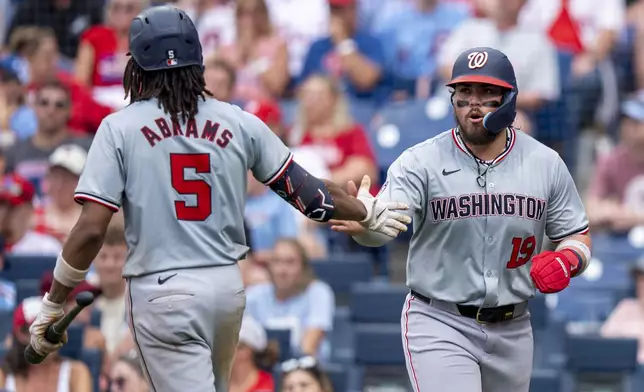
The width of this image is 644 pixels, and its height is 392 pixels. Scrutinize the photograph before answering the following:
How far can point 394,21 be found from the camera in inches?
429

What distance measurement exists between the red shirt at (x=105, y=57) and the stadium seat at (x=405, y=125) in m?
2.25

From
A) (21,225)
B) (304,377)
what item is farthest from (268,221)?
(304,377)

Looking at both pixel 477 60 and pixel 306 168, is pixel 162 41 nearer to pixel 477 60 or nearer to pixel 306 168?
pixel 477 60

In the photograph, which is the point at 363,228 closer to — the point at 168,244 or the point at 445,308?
the point at 445,308

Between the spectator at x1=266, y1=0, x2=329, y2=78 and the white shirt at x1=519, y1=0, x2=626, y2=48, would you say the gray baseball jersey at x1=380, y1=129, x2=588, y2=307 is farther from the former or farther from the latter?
the spectator at x1=266, y1=0, x2=329, y2=78

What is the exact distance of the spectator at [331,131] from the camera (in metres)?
9.33

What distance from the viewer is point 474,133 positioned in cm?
490

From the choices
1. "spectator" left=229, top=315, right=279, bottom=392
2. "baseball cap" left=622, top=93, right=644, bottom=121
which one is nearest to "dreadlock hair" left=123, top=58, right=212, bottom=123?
"spectator" left=229, top=315, right=279, bottom=392

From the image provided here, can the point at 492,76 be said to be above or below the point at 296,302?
above

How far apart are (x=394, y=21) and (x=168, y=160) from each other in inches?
258

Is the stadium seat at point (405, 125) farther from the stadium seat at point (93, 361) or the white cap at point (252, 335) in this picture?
the stadium seat at point (93, 361)

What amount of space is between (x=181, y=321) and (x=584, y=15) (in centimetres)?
725

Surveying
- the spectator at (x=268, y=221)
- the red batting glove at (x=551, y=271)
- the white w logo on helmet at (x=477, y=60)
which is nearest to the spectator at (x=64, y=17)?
the spectator at (x=268, y=221)

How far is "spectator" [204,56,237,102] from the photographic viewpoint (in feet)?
30.5
